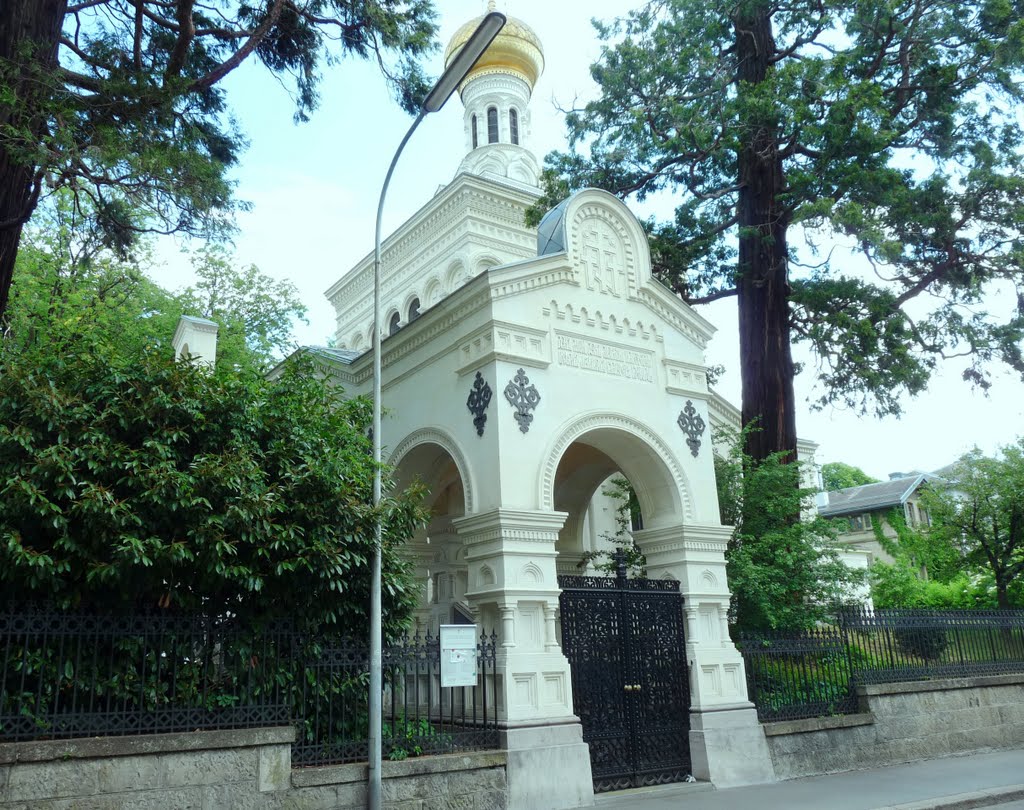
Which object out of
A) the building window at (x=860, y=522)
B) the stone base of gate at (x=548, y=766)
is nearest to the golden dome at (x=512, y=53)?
the stone base of gate at (x=548, y=766)

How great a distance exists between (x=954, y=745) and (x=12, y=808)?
13.4 metres

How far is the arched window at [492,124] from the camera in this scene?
97.6 ft

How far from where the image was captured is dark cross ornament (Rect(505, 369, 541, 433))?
11.1m

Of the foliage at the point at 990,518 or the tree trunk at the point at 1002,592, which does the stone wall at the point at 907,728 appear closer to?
the tree trunk at the point at 1002,592

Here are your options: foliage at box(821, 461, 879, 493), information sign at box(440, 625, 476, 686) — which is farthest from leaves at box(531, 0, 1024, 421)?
foliage at box(821, 461, 879, 493)

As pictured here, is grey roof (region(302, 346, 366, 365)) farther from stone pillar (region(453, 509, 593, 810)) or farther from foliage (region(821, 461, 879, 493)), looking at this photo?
foliage (region(821, 461, 879, 493))

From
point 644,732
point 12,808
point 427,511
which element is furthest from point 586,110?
point 12,808

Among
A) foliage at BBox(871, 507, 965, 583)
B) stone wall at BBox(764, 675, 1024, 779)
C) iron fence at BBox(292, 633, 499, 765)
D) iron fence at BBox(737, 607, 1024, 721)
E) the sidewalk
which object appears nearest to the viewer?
iron fence at BBox(292, 633, 499, 765)

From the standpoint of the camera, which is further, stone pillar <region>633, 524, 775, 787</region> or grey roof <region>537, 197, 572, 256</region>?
grey roof <region>537, 197, 572, 256</region>

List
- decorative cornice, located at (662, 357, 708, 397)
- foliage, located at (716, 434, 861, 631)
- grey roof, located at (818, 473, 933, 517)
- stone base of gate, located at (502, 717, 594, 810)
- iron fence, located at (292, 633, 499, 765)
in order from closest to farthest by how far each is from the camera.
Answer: iron fence, located at (292, 633, 499, 765)
stone base of gate, located at (502, 717, 594, 810)
decorative cornice, located at (662, 357, 708, 397)
foliage, located at (716, 434, 861, 631)
grey roof, located at (818, 473, 933, 517)

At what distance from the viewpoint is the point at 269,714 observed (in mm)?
8383

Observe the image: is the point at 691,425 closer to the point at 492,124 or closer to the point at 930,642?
the point at 930,642

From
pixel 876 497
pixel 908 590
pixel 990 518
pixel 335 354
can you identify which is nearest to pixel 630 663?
pixel 335 354

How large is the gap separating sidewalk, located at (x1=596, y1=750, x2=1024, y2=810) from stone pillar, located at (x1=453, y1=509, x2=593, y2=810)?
641 mm
